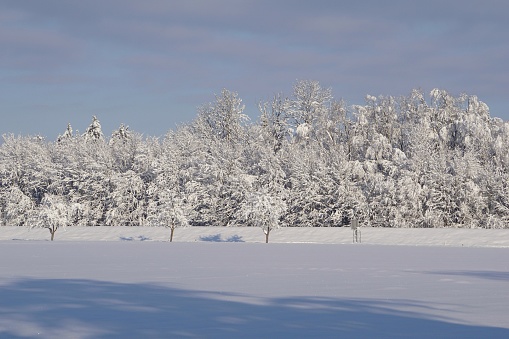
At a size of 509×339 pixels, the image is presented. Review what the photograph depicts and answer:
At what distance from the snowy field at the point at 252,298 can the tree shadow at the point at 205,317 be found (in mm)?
19

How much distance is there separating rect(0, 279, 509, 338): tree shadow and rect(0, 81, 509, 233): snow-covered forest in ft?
125

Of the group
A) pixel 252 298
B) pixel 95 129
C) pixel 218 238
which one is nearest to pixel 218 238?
pixel 218 238

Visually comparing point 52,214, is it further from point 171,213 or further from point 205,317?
point 205,317

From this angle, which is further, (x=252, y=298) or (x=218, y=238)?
(x=218, y=238)

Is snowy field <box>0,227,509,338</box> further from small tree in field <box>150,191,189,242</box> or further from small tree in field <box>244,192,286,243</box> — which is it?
small tree in field <box>150,191,189,242</box>

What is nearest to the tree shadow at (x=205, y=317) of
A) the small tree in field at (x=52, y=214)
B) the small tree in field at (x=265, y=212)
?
the small tree in field at (x=265, y=212)

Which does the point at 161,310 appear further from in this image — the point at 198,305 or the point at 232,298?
the point at 232,298

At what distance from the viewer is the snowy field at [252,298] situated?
11859mm

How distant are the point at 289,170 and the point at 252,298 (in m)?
49.7

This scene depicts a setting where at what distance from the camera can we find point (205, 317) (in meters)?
13.2

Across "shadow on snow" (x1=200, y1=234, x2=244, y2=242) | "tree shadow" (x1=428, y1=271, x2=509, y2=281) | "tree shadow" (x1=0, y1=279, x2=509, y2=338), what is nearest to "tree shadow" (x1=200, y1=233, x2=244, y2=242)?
"shadow on snow" (x1=200, y1=234, x2=244, y2=242)

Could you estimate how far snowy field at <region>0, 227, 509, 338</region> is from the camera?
11.9 metres

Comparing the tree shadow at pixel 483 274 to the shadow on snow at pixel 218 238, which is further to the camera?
the shadow on snow at pixel 218 238

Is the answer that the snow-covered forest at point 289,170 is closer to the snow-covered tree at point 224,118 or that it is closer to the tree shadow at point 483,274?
the snow-covered tree at point 224,118
